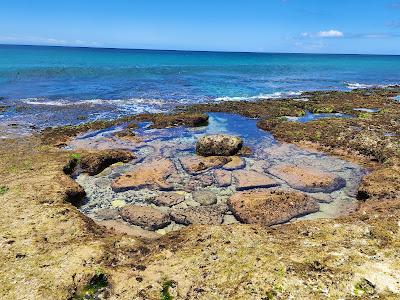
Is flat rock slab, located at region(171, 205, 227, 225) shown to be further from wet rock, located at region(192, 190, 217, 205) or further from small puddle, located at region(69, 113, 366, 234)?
wet rock, located at region(192, 190, 217, 205)

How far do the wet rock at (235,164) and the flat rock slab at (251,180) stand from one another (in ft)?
3.15

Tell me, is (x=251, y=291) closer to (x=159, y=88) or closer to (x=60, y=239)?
(x=60, y=239)

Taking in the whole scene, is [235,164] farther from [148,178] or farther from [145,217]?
[145,217]

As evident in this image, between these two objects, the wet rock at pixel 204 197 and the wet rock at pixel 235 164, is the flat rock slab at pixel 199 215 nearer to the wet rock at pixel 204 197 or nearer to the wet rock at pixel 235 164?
the wet rock at pixel 204 197

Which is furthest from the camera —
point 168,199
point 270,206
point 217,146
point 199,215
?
point 217,146

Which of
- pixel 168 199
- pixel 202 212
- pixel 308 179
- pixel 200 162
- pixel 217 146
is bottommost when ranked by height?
pixel 168 199

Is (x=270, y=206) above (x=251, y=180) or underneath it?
above

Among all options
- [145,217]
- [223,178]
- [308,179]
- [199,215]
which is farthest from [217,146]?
[145,217]

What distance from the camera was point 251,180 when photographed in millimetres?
18969

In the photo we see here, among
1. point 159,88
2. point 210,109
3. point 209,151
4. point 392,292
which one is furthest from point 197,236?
point 159,88

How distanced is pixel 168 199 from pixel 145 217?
209 cm

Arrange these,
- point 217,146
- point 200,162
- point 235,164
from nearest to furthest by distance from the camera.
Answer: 1. point 200,162
2. point 235,164
3. point 217,146

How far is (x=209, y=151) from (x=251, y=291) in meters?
Answer: 14.0

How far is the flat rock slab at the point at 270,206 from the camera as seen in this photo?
48.4ft
